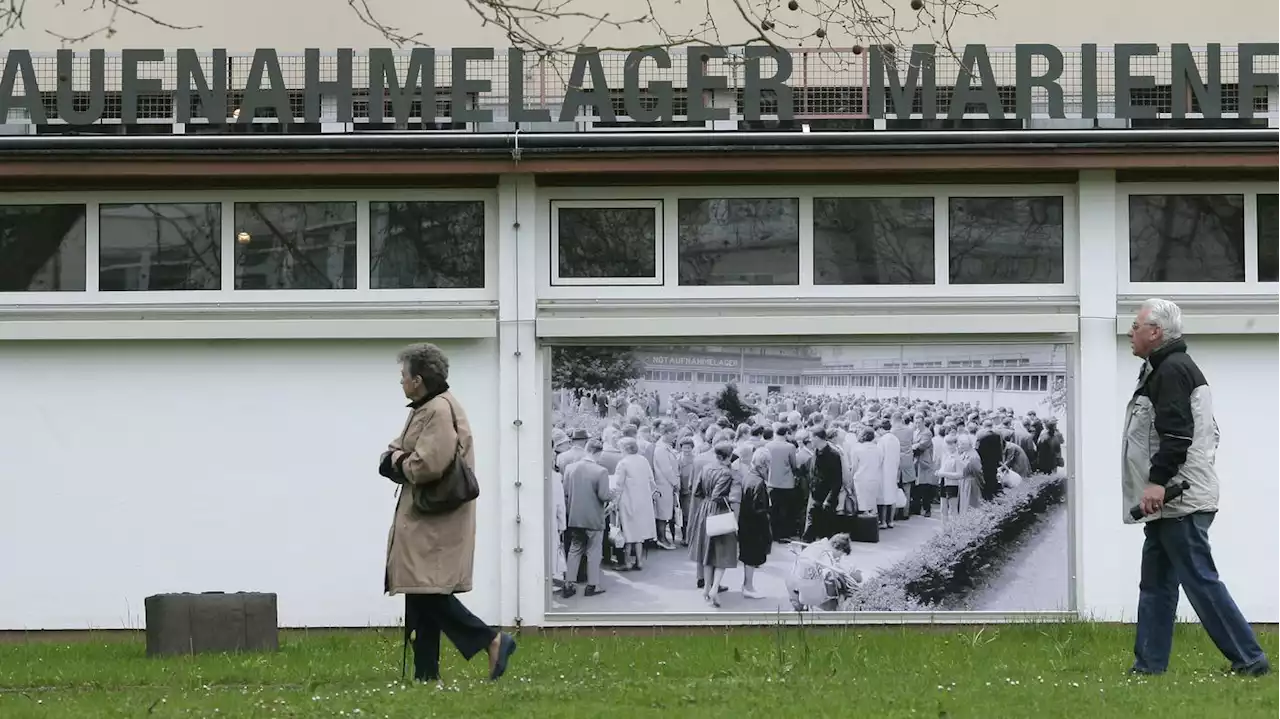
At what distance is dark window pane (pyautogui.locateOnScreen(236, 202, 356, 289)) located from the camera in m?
Result: 14.2

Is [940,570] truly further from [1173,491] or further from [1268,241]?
[1173,491]

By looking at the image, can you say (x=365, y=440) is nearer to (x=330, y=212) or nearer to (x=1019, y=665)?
(x=330, y=212)

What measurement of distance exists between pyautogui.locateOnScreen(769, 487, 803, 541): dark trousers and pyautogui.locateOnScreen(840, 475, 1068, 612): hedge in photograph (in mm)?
684

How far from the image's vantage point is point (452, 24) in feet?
57.7

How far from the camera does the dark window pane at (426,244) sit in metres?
14.2

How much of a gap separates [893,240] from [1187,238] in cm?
222

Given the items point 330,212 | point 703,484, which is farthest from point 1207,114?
point 330,212

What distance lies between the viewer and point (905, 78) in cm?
1408

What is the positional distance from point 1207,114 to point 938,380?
2.76m

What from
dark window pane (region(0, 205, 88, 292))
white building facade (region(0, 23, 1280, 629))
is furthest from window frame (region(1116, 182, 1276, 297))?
dark window pane (region(0, 205, 88, 292))

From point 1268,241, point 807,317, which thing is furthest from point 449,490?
point 1268,241

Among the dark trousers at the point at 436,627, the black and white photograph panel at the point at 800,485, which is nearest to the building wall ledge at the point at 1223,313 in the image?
the black and white photograph panel at the point at 800,485

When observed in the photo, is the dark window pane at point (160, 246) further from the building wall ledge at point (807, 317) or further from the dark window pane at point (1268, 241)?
the dark window pane at point (1268, 241)

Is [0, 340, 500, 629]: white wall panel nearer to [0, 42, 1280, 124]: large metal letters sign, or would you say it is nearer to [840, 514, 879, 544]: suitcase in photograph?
[0, 42, 1280, 124]: large metal letters sign
